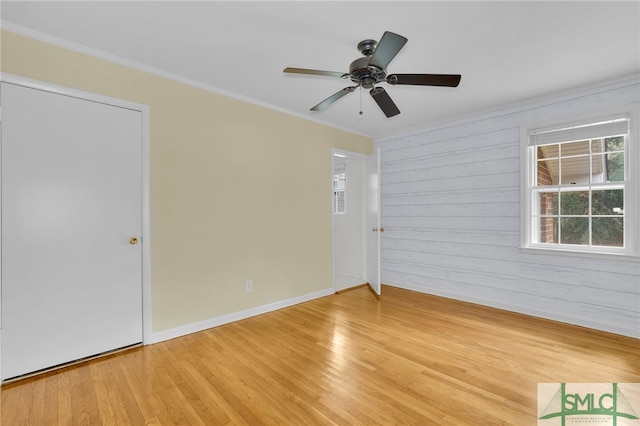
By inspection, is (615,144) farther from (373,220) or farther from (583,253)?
(373,220)

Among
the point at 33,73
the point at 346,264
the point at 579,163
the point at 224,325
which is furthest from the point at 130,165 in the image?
the point at 579,163

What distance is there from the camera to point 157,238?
277 cm

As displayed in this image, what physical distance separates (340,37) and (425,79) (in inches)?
29.0

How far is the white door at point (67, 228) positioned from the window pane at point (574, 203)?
4.47 metres

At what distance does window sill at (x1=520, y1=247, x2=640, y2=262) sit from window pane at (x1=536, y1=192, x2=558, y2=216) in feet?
1.42

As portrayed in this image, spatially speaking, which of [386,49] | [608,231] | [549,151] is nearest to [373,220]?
[549,151]

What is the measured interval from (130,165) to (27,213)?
781 mm

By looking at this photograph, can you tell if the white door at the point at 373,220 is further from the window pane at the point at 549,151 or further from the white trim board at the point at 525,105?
the window pane at the point at 549,151

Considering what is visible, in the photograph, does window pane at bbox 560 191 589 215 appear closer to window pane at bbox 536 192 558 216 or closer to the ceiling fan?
window pane at bbox 536 192 558 216

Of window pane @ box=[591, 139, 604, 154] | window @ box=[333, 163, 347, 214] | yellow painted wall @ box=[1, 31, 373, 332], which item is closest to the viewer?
yellow painted wall @ box=[1, 31, 373, 332]

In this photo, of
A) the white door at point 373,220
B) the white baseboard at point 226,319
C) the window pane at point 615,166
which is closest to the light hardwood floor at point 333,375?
the white baseboard at point 226,319

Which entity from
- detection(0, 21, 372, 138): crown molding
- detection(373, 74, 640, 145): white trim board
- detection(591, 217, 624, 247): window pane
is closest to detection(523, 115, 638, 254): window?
detection(591, 217, 624, 247): window pane

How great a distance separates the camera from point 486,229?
388 cm

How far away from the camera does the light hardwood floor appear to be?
1.81 meters
